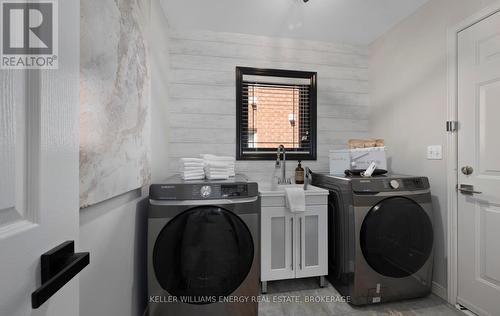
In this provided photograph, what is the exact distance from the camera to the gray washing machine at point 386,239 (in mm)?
1707

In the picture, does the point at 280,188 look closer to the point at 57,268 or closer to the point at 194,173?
the point at 194,173

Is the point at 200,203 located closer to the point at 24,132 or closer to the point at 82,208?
the point at 82,208

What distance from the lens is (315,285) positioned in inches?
80.9

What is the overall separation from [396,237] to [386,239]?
3.3 inches

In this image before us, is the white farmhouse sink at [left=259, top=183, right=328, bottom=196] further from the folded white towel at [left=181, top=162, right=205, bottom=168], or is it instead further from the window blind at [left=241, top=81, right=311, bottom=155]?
the folded white towel at [left=181, top=162, right=205, bottom=168]

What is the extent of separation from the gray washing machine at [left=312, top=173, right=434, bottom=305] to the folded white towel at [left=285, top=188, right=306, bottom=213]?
341 mm

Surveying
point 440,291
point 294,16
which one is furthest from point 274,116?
point 440,291

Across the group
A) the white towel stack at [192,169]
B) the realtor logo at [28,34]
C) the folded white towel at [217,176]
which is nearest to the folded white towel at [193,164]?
the white towel stack at [192,169]

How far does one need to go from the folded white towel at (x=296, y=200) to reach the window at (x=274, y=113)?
709mm

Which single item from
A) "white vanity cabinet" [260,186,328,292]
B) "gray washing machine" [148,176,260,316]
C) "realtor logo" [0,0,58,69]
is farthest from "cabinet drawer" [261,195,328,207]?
"realtor logo" [0,0,58,69]

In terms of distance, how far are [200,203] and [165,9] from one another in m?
1.90

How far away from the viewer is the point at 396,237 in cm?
171

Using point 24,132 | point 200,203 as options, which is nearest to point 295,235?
point 200,203

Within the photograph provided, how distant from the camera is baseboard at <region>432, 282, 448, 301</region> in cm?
179
